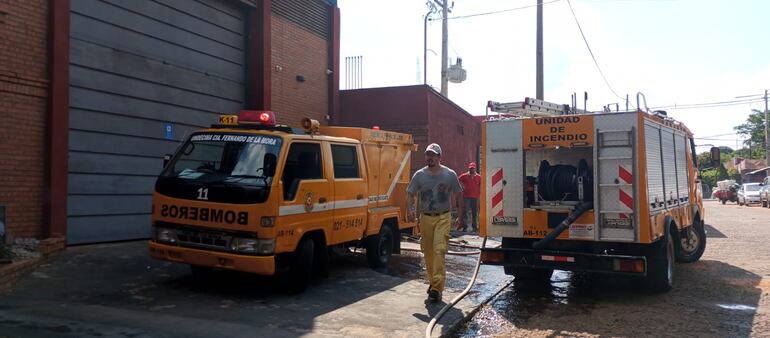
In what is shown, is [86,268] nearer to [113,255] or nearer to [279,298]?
[113,255]

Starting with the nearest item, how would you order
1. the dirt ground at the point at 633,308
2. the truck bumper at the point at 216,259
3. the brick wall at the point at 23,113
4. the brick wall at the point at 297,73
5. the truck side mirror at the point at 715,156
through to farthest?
the dirt ground at the point at 633,308 → the truck bumper at the point at 216,259 → the brick wall at the point at 23,113 → the truck side mirror at the point at 715,156 → the brick wall at the point at 297,73

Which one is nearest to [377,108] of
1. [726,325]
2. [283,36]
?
[283,36]

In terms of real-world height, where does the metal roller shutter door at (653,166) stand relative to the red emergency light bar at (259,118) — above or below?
below

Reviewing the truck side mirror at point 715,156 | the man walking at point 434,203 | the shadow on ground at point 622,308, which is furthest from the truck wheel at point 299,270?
the truck side mirror at point 715,156

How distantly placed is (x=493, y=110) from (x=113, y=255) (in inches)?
237

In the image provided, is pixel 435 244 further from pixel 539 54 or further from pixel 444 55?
pixel 444 55

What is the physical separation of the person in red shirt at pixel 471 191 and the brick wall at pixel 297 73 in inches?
157

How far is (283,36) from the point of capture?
527 inches

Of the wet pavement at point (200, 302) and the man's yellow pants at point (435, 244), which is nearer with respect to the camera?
the wet pavement at point (200, 302)

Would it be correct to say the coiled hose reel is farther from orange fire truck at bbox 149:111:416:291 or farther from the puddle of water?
orange fire truck at bbox 149:111:416:291

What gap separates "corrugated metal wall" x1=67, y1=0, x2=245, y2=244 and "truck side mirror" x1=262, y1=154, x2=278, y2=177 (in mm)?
3959

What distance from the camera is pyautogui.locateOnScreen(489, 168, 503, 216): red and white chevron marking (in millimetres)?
7812

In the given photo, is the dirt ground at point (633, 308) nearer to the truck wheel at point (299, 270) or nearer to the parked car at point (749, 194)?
the truck wheel at point (299, 270)

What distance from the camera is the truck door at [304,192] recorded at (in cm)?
678
